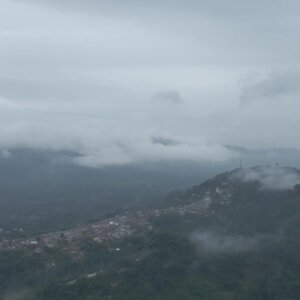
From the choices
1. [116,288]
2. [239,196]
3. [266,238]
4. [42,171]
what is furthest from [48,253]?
[42,171]

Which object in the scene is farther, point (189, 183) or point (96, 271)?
point (189, 183)

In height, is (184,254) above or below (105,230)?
below

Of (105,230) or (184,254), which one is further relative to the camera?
(105,230)

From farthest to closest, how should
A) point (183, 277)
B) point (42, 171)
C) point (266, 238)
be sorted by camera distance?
point (42, 171), point (266, 238), point (183, 277)

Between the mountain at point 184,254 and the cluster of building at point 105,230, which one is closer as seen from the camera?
the mountain at point 184,254

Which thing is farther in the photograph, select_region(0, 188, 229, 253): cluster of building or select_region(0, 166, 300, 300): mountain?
select_region(0, 188, 229, 253): cluster of building

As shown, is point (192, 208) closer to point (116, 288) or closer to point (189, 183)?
point (116, 288)

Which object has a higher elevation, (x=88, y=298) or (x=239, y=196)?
(x=239, y=196)

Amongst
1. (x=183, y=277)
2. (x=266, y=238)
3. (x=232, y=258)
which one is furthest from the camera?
(x=266, y=238)
